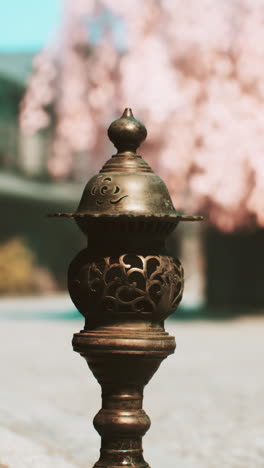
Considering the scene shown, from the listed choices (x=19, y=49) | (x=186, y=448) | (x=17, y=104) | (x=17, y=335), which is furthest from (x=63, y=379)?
(x=19, y=49)

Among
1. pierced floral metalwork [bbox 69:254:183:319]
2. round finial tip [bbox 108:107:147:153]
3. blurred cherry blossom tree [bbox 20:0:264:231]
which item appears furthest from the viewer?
blurred cherry blossom tree [bbox 20:0:264:231]

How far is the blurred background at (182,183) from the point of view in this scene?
324 inches

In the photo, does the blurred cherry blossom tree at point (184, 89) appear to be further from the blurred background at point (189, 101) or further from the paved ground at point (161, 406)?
the paved ground at point (161, 406)

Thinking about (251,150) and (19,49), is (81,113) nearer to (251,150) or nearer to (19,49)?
(251,150)

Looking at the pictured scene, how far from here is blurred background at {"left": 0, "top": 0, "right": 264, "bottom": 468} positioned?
27.0 ft

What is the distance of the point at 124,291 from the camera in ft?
13.4

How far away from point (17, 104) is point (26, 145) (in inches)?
55.0

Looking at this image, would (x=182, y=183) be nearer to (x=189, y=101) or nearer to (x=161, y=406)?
(x=189, y=101)

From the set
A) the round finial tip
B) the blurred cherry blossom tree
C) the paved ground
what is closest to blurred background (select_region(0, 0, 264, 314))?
the blurred cherry blossom tree

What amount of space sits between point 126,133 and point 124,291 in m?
0.63

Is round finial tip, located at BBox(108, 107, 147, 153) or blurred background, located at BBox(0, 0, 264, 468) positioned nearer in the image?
round finial tip, located at BBox(108, 107, 147, 153)

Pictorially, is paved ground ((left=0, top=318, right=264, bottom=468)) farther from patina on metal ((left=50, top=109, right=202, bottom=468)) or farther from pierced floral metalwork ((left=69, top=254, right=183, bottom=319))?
pierced floral metalwork ((left=69, top=254, right=183, bottom=319))

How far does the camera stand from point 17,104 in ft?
120

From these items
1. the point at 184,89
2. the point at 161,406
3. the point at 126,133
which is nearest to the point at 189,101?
the point at 184,89
